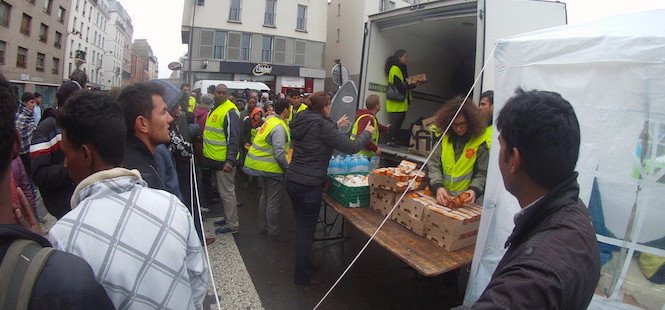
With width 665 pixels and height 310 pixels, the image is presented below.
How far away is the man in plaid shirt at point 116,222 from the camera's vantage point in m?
1.16

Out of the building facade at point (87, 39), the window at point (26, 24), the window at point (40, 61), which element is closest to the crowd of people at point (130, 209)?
the window at point (26, 24)

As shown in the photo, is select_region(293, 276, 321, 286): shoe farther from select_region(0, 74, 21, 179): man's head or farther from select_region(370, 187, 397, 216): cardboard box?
select_region(0, 74, 21, 179): man's head

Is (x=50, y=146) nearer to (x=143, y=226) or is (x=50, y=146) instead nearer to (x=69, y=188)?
(x=69, y=188)

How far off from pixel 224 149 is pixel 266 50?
24.9 metres

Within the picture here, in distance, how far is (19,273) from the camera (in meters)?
0.77

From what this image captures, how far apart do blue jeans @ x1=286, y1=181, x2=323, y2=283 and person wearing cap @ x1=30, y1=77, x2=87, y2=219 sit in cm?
199

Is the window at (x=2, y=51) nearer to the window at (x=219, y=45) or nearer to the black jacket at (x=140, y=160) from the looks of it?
the window at (x=219, y=45)

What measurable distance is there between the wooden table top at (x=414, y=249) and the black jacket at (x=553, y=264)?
4.83 feet

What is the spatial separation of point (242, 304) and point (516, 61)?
3370 millimetres

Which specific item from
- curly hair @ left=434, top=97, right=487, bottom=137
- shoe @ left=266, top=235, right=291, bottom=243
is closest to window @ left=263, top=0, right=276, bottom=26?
shoe @ left=266, top=235, right=291, bottom=243

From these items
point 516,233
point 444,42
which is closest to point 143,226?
point 516,233

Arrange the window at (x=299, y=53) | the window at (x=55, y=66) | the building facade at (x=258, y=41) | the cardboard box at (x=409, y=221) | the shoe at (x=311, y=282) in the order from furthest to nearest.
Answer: the window at (x=55, y=66) < the window at (x=299, y=53) < the building facade at (x=258, y=41) < the shoe at (x=311, y=282) < the cardboard box at (x=409, y=221)

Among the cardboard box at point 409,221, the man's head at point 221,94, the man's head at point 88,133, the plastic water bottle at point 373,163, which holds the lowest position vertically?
the cardboard box at point 409,221

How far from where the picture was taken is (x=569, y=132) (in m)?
1.18
